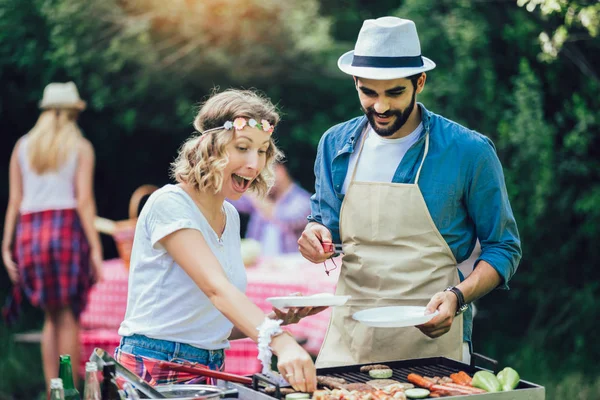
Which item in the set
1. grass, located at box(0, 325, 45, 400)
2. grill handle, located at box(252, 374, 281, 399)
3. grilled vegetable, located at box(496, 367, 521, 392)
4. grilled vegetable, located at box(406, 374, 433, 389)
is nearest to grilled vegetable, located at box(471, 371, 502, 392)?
grilled vegetable, located at box(496, 367, 521, 392)

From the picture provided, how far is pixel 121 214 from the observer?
929 centimetres

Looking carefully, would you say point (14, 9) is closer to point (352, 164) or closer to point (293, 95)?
point (293, 95)

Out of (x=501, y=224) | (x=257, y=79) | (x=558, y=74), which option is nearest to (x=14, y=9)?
(x=257, y=79)

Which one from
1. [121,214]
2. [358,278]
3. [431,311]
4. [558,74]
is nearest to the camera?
[431,311]

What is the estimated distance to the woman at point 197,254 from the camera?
108 inches

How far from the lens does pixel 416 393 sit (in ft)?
8.57

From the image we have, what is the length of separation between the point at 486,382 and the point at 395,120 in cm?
104

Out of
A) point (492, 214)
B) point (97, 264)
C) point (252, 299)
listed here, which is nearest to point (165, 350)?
point (492, 214)

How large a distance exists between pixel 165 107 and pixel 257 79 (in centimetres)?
89

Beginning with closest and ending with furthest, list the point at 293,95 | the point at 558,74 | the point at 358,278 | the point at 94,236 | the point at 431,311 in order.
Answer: the point at 431,311
the point at 358,278
the point at 94,236
the point at 558,74
the point at 293,95

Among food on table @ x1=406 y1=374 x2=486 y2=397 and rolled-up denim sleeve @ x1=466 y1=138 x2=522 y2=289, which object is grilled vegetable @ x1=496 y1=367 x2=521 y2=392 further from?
rolled-up denim sleeve @ x1=466 y1=138 x2=522 y2=289

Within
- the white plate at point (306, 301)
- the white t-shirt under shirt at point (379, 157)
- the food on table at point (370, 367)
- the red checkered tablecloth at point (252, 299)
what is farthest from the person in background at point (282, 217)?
the white plate at point (306, 301)

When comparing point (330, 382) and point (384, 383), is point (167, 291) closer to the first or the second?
point (330, 382)

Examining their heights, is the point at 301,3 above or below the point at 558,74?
above
